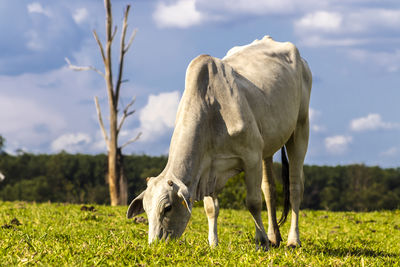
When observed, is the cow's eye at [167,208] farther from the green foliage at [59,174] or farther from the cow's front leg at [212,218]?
the green foliage at [59,174]

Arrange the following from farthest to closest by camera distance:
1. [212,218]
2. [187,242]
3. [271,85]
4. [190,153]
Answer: [271,85], [212,218], [190,153], [187,242]

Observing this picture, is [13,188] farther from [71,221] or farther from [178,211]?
[178,211]

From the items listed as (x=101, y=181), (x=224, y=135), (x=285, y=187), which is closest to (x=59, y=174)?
(x=101, y=181)

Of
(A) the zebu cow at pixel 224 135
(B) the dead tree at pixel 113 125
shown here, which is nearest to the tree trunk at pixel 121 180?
(B) the dead tree at pixel 113 125

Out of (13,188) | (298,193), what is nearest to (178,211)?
(298,193)

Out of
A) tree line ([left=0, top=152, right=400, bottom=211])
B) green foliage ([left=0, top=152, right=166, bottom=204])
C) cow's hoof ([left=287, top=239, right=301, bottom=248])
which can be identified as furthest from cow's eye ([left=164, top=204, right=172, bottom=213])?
green foliage ([left=0, top=152, right=166, bottom=204])

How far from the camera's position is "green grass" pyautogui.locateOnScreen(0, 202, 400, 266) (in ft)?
15.4

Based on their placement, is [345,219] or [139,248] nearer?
[139,248]

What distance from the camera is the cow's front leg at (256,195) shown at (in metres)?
6.13

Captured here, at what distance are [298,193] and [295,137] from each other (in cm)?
82

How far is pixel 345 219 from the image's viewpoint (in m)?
11.1

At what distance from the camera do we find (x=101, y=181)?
119 feet

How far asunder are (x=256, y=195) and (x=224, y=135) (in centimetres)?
83

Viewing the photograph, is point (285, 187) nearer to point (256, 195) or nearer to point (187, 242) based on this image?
point (256, 195)
